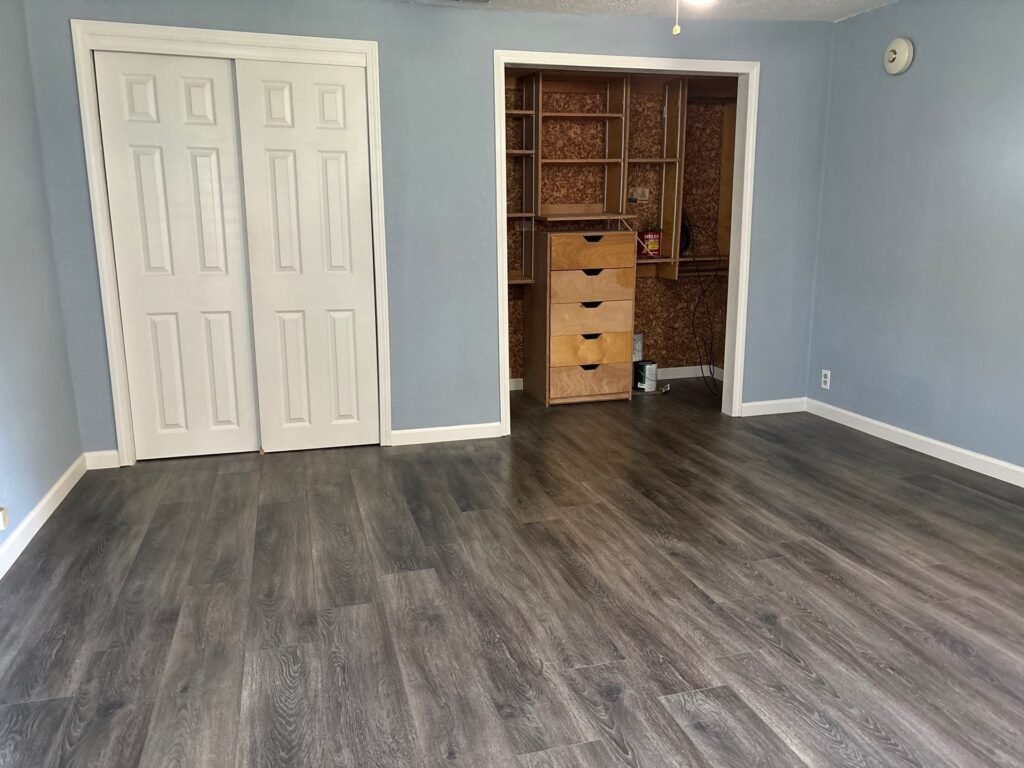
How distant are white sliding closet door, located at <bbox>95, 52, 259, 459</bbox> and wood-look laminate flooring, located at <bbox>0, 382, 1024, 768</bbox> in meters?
0.28

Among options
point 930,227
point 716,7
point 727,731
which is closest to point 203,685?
point 727,731

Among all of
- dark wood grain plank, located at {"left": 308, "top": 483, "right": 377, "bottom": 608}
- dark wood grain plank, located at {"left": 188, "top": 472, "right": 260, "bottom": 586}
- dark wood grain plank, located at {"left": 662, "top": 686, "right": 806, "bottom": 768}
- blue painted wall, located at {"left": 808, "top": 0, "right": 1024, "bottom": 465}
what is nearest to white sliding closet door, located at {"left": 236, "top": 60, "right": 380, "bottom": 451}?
dark wood grain plank, located at {"left": 188, "top": 472, "right": 260, "bottom": 586}

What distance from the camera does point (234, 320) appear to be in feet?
12.9

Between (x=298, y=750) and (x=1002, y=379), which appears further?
(x=1002, y=379)

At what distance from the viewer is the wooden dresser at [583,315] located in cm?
487

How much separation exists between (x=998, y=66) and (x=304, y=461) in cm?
378

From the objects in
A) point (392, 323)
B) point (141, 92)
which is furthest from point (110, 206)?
point (392, 323)

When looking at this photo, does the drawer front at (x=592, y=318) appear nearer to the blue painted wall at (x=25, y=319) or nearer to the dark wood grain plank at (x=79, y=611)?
the dark wood grain plank at (x=79, y=611)

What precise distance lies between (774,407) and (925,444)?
3.25ft

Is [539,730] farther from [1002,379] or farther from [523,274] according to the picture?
[523,274]

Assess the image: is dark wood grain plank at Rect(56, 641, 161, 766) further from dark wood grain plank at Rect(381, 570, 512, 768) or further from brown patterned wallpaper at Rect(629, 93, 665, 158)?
brown patterned wallpaper at Rect(629, 93, 665, 158)

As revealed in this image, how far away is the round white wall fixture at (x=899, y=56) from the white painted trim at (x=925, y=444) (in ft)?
6.15

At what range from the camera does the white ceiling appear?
12.7ft

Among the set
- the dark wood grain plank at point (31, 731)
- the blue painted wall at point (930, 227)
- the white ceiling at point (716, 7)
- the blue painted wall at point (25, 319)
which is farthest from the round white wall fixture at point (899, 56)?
the dark wood grain plank at point (31, 731)
